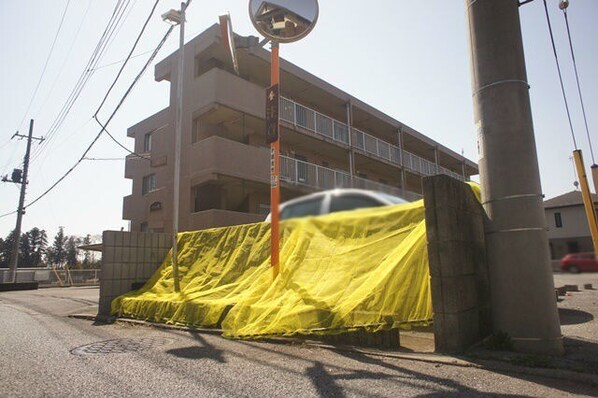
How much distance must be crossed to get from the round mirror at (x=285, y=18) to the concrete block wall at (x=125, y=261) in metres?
8.99

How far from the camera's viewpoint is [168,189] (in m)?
16.9

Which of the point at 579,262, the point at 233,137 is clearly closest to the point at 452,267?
the point at 579,262

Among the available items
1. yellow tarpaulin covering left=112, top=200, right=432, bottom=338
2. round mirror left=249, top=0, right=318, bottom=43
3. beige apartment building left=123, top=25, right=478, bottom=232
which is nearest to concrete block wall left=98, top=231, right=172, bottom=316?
yellow tarpaulin covering left=112, top=200, right=432, bottom=338

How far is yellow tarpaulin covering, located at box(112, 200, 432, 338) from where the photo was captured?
15.7 feet

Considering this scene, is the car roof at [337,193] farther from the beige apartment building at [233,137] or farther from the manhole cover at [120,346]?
the beige apartment building at [233,137]

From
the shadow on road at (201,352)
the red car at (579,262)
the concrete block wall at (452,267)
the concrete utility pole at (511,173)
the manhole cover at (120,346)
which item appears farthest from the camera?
the manhole cover at (120,346)

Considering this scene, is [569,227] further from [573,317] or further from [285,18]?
[573,317]

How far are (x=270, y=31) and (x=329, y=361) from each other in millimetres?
3955

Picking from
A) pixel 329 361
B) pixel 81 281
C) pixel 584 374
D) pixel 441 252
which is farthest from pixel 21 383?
pixel 81 281

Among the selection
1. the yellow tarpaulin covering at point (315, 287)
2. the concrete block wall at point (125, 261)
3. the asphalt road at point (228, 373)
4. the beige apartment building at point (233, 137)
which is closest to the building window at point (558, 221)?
the yellow tarpaulin covering at point (315, 287)

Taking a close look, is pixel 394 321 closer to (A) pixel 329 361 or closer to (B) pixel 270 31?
(A) pixel 329 361

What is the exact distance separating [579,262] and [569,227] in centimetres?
18

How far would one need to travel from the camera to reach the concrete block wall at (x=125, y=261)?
29.3 feet

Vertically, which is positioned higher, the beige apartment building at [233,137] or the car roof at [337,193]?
the beige apartment building at [233,137]
